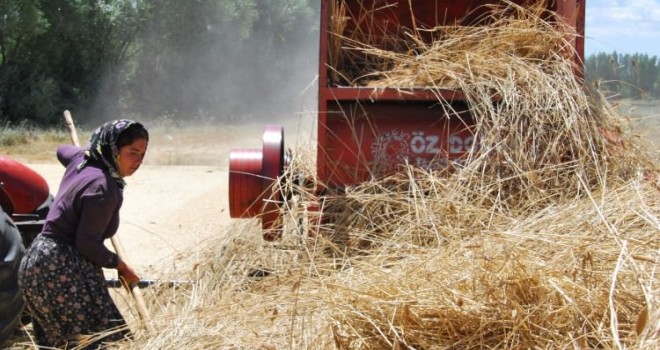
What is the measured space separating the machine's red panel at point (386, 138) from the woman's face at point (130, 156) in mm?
1062

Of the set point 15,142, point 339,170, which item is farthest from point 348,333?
point 15,142

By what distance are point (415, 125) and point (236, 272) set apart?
1235 mm

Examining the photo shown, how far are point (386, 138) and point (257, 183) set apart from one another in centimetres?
75

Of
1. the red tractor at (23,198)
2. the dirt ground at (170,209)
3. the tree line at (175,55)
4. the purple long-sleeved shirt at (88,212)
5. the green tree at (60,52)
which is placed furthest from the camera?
the tree line at (175,55)

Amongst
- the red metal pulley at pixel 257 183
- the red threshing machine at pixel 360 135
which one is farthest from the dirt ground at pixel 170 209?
the red threshing machine at pixel 360 135

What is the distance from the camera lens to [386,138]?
425 centimetres

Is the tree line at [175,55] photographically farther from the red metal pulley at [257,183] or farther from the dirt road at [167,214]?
the red metal pulley at [257,183]

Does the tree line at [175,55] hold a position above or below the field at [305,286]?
Result: above

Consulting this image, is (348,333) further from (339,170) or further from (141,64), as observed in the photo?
(141,64)

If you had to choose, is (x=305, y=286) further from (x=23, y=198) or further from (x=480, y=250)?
(x=23, y=198)

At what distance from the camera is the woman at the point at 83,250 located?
3371 mm

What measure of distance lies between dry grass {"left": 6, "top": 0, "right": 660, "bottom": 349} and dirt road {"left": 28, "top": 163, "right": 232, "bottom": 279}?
0.99 metres

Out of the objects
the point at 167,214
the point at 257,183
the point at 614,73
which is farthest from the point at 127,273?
the point at 167,214

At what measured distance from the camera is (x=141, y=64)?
32594mm
